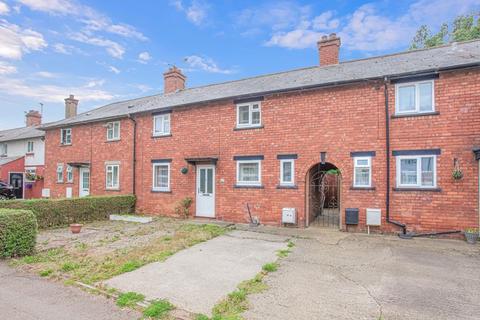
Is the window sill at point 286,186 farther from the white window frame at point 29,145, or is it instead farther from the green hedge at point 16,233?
the white window frame at point 29,145

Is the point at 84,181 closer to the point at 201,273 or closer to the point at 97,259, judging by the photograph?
the point at 97,259

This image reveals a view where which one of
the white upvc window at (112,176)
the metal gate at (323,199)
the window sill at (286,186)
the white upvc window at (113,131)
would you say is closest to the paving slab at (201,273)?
the window sill at (286,186)

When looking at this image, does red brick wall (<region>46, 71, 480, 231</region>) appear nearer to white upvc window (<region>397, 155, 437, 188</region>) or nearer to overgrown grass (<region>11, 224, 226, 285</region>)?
white upvc window (<region>397, 155, 437, 188</region>)

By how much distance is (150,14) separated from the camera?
13602mm

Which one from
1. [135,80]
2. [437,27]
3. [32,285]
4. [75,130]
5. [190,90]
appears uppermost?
[437,27]

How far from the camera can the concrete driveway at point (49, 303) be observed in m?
4.14

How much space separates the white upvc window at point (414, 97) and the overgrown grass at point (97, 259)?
26.9 feet

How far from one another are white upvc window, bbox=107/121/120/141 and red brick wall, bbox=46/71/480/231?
2.78 ft

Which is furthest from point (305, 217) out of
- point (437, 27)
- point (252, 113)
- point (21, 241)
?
point (437, 27)

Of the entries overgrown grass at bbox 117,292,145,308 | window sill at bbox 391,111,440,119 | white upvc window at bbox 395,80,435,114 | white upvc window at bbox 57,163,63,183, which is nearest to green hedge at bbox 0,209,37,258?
overgrown grass at bbox 117,292,145,308

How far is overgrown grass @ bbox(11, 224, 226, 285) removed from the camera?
19.6 ft

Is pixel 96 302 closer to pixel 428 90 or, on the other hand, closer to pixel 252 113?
pixel 252 113

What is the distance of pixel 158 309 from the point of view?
4.19m

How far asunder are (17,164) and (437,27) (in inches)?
1539
